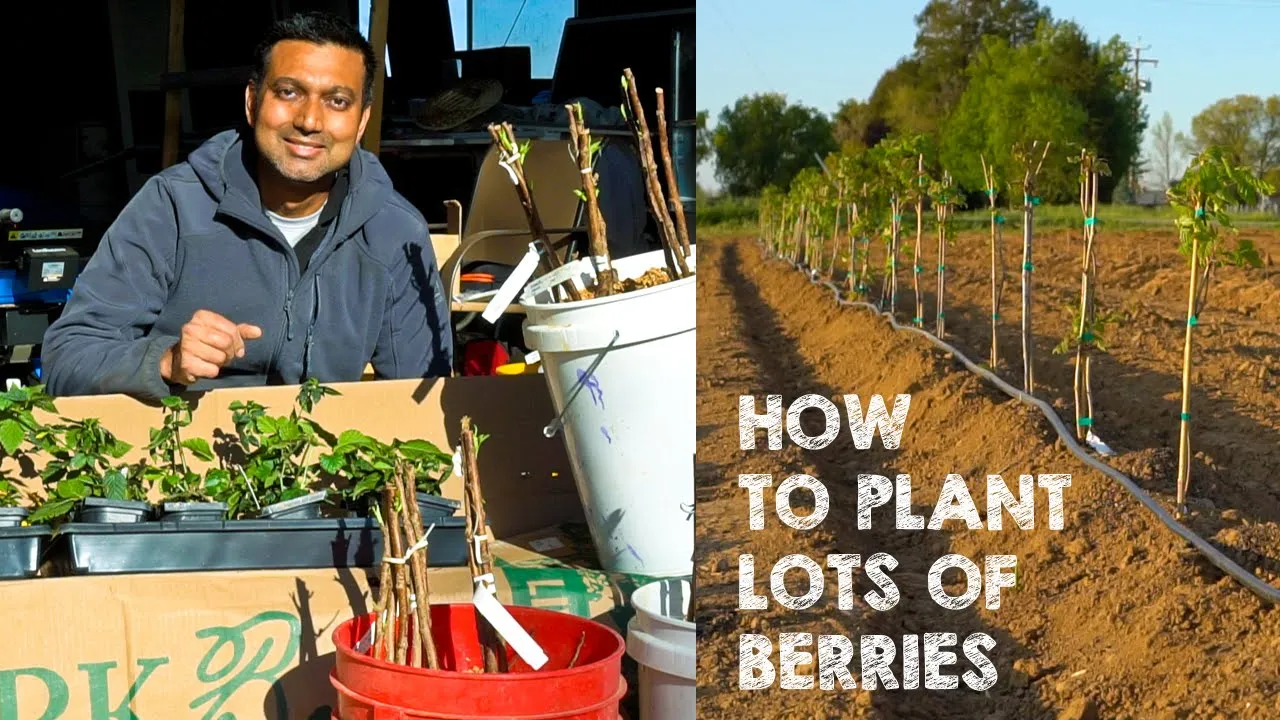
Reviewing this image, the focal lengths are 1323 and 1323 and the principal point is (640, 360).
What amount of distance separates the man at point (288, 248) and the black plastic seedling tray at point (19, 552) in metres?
0.47

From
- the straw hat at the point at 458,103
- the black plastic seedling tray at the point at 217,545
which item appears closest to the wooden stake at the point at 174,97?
the straw hat at the point at 458,103

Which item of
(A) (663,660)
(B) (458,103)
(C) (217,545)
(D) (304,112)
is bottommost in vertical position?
(A) (663,660)

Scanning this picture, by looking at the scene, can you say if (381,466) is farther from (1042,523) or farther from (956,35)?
(956,35)

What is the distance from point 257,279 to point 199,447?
1.55 feet

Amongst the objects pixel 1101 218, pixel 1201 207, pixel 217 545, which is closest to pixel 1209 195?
pixel 1201 207

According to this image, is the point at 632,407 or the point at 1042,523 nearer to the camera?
the point at 632,407

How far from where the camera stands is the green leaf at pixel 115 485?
1545 mm

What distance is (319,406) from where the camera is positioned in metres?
1.71

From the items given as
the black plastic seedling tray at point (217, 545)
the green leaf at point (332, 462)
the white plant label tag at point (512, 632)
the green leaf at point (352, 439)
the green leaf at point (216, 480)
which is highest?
the green leaf at point (352, 439)

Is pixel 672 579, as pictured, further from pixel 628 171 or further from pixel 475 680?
pixel 628 171

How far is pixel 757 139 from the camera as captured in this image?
10.8 feet

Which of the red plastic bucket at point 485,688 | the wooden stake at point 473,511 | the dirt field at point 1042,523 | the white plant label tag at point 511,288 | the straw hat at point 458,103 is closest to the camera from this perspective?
the red plastic bucket at point 485,688

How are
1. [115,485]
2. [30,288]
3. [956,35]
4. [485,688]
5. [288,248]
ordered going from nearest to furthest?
[485,688]
[115,485]
[288,248]
[30,288]
[956,35]

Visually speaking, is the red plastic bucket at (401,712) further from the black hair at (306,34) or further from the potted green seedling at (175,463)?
the black hair at (306,34)
